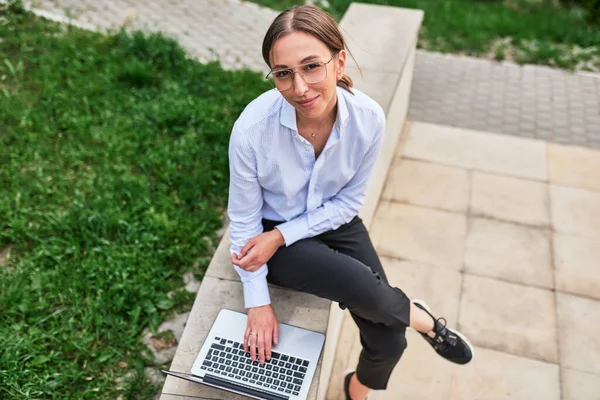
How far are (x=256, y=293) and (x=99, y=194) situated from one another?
1765 millimetres

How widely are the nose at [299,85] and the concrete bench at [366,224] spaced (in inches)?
37.7

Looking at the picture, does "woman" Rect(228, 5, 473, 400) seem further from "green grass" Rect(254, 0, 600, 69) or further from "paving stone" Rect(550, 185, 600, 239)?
"green grass" Rect(254, 0, 600, 69)

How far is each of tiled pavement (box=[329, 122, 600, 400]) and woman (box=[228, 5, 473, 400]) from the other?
59cm

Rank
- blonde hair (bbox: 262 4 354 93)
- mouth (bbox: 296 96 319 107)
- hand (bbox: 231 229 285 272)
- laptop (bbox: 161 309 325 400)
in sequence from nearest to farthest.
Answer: blonde hair (bbox: 262 4 354 93) < mouth (bbox: 296 96 319 107) < laptop (bbox: 161 309 325 400) < hand (bbox: 231 229 285 272)

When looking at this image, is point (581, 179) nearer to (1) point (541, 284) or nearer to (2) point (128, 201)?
(1) point (541, 284)

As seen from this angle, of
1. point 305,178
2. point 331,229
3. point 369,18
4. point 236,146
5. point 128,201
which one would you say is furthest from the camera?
point 369,18

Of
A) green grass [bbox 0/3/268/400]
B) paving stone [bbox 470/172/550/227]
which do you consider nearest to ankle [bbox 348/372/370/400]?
green grass [bbox 0/3/268/400]

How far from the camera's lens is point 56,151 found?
3.80 meters

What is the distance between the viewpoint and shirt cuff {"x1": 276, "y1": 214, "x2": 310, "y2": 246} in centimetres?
223

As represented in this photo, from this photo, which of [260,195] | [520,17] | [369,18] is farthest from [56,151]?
[520,17]

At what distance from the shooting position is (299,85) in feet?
5.99

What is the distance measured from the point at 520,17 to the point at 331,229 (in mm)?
5699

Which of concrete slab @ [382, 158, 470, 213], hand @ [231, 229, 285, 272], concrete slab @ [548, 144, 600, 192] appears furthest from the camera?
concrete slab @ [548, 144, 600, 192]

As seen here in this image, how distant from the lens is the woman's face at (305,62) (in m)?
1.79
